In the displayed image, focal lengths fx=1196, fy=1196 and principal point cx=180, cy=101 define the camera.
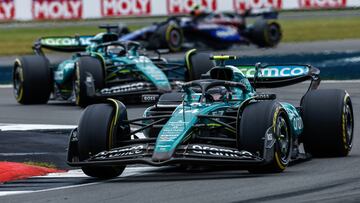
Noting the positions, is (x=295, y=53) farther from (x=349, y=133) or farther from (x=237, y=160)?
(x=237, y=160)

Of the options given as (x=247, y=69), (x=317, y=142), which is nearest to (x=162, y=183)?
(x=317, y=142)

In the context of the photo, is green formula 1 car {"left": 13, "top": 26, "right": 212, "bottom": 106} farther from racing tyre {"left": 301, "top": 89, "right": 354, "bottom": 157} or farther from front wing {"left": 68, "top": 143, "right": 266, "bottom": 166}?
front wing {"left": 68, "top": 143, "right": 266, "bottom": 166}

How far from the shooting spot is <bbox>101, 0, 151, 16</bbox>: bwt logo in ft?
136

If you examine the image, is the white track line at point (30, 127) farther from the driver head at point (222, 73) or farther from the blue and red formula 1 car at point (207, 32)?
the blue and red formula 1 car at point (207, 32)

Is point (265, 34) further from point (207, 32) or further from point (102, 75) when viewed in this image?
point (102, 75)

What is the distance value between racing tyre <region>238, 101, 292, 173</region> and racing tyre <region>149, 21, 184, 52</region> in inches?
885

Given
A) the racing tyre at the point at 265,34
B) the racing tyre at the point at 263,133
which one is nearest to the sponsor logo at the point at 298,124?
the racing tyre at the point at 263,133

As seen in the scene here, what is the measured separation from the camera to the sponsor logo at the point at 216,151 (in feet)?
36.9

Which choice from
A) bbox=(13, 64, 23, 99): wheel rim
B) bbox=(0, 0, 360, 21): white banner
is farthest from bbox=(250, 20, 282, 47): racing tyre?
bbox=(13, 64, 23, 99): wheel rim

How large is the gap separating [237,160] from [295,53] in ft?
61.7

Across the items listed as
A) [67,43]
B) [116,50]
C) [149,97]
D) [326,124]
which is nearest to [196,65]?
[149,97]

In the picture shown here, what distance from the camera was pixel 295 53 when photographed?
1171 inches

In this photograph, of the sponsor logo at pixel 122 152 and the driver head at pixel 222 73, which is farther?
the driver head at pixel 222 73

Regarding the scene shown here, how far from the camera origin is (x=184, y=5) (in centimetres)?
4178
